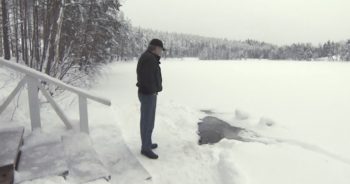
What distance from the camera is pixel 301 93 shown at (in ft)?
42.8

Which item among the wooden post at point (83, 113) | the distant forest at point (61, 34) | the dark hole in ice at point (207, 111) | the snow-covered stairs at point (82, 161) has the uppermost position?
the distant forest at point (61, 34)

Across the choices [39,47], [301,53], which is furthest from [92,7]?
[301,53]

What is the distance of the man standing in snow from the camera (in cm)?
434

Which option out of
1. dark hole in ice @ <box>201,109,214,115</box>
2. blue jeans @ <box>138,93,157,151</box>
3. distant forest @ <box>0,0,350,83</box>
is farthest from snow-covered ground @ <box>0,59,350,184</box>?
distant forest @ <box>0,0,350,83</box>

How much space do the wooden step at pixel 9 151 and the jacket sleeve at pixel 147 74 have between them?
5.87ft

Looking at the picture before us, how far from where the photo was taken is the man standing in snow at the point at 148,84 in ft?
14.3

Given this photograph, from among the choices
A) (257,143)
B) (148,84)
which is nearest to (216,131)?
(257,143)

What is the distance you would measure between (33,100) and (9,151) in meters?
1.05

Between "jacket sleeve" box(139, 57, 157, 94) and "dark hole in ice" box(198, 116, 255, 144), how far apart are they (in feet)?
6.94

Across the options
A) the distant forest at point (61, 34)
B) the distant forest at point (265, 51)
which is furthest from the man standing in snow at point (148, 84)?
the distant forest at point (265, 51)

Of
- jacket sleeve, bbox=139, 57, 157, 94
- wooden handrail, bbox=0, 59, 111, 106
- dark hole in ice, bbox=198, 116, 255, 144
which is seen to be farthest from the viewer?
dark hole in ice, bbox=198, 116, 255, 144

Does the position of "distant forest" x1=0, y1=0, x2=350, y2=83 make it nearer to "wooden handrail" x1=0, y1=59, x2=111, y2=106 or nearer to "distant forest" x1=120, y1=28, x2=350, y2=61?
"wooden handrail" x1=0, y1=59, x2=111, y2=106

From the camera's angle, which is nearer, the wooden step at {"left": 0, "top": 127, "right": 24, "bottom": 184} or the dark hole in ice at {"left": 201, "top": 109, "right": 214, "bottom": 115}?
the wooden step at {"left": 0, "top": 127, "right": 24, "bottom": 184}

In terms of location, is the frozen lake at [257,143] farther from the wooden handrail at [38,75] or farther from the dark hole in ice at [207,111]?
the wooden handrail at [38,75]
